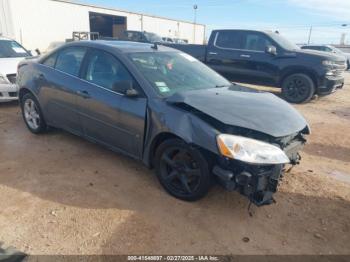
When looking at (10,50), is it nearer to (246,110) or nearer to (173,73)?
(173,73)

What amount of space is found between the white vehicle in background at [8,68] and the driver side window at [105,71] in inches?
113

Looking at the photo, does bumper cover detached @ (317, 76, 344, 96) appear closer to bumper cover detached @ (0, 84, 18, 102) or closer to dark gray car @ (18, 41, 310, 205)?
dark gray car @ (18, 41, 310, 205)

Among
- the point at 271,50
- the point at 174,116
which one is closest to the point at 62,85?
the point at 174,116

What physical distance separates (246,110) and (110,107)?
1.60 m

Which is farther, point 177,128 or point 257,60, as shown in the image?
point 257,60

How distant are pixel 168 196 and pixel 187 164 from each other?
1.54 ft

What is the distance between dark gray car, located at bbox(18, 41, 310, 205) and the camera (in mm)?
2850

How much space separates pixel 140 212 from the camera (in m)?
3.15

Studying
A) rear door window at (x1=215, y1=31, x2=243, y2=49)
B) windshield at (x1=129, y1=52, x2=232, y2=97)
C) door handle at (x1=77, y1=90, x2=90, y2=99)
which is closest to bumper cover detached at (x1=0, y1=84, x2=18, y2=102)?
door handle at (x1=77, y1=90, x2=90, y2=99)

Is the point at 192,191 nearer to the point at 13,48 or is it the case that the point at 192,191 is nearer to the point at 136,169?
the point at 136,169

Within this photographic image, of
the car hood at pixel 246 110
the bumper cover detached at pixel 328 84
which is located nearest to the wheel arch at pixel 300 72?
the bumper cover detached at pixel 328 84

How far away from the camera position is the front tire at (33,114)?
198 inches

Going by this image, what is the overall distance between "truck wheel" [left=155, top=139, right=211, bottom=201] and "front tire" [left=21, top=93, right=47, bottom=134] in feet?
8.41

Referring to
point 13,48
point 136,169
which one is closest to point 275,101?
point 136,169
